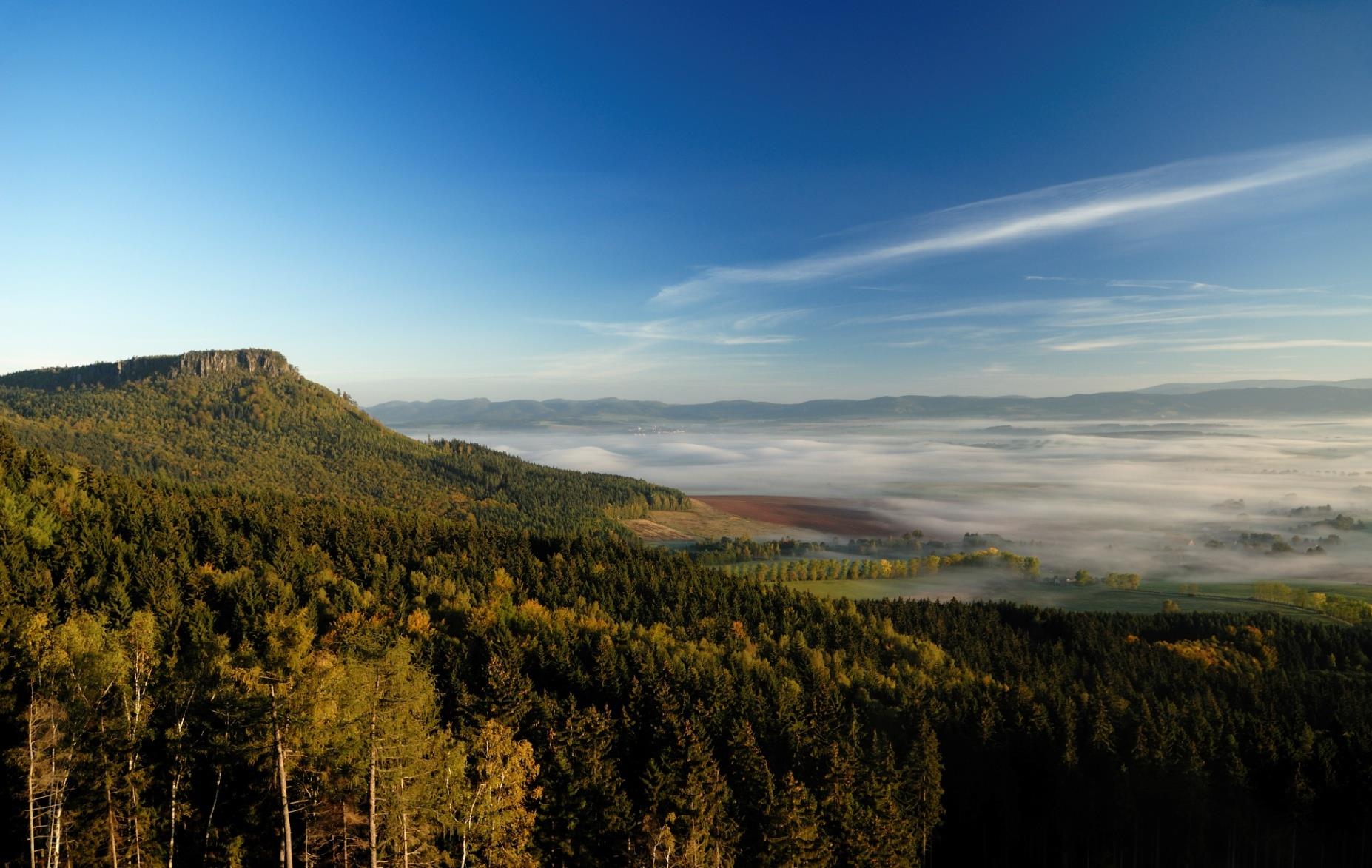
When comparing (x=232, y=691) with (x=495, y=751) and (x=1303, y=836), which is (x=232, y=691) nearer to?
(x=495, y=751)

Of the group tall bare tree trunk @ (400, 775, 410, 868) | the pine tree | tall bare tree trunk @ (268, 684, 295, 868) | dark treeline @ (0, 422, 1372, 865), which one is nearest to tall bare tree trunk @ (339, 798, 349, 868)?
dark treeline @ (0, 422, 1372, 865)

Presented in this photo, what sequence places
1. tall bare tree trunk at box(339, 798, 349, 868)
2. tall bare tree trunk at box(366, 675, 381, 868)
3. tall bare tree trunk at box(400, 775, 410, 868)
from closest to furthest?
tall bare tree trunk at box(366, 675, 381, 868) < tall bare tree trunk at box(339, 798, 349, 868) < tall bare tree trunk at box(400, 775, 410, 868)

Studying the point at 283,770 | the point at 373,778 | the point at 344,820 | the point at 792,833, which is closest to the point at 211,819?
the point at 344,820

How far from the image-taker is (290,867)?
60.7ft

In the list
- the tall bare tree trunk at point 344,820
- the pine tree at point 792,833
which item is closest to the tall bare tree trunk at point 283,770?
the tall bare tree trunk at point 344,820

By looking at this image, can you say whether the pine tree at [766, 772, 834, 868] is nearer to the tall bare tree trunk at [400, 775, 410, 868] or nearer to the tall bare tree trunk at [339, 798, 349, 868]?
the tall bare tree trunk at [400, 775, 410, 868]

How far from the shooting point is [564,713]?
4406 centimetres

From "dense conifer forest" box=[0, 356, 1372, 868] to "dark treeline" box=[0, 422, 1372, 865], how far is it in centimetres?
23

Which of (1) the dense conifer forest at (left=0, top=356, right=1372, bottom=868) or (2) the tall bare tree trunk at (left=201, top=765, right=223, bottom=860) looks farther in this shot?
(2) the tall bare tree trunk at (left=201, top=765, right=223, bottom=860)

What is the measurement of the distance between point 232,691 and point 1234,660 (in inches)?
5846

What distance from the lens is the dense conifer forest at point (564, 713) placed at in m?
22.5

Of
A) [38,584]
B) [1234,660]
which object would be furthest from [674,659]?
[1234,660]

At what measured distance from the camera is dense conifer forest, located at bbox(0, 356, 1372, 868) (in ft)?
73.7

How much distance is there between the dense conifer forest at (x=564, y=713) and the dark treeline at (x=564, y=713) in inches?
9.2
